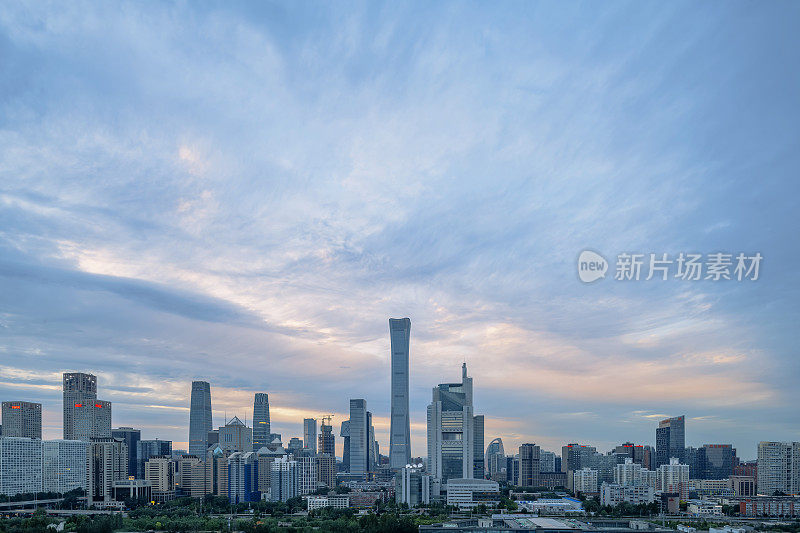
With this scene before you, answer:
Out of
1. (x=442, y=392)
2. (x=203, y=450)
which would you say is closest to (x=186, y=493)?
(x=442, y=392)

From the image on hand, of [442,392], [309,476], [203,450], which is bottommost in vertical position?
[203,450]

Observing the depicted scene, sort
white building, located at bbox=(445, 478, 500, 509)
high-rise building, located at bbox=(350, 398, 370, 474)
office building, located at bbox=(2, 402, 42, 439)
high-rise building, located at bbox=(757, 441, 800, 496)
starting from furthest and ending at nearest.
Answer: high-rise building, located at bbox=(350, 398, 370, 474), office building, located at bbox=(2, 402, 42, 439), high-rise building, located at bbox=(757, 441, 800, 496), white building, located at bbox=(445, 478, 500, 509)

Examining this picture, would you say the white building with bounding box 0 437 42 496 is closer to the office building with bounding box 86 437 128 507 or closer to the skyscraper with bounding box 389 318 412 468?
the office building with bounding box 86 437 128 507

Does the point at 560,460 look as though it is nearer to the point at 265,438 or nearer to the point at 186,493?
the point at 265,438

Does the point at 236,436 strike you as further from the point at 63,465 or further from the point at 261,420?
the point at 63,465

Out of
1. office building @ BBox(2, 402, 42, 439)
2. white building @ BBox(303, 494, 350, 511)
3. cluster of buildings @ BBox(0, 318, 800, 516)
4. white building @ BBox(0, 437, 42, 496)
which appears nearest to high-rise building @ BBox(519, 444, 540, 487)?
cluster of buildings @ BBox(0, 318, 800, 516)

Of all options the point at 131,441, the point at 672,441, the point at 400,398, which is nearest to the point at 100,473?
the point at 131,441

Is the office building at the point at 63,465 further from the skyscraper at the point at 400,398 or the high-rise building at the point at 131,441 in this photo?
the skyscraper at the point at 400,398
